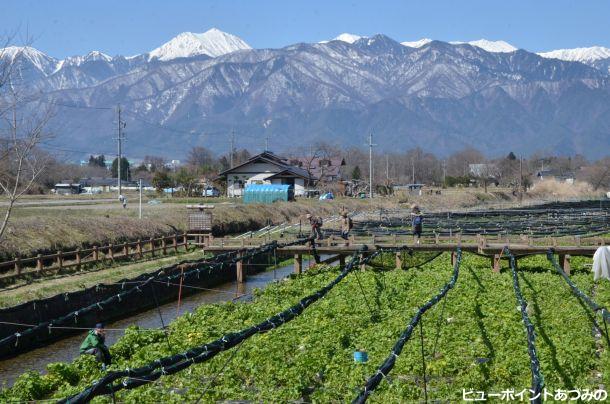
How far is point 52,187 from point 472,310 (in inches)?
4698

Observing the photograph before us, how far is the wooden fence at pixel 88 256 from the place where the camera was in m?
32.9

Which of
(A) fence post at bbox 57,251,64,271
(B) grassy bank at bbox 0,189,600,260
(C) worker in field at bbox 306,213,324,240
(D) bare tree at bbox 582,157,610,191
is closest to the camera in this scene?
(A) fence post at bbox 57,251,64,271

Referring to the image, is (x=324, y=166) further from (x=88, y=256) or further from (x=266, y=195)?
(x=88, y=256)

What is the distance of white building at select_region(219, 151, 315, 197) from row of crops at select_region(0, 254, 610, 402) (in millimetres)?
69307

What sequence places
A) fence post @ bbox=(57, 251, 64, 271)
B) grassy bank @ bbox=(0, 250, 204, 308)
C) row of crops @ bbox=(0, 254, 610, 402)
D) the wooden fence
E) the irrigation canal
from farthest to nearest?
fence post @ bbox=(57, 251, 64, 271) < the wooden fence < grassy bank @ bbox=(0, 250, 204, 308) < the irrigation canal < row of crops @ bbox=(0, 254, 610, 402)

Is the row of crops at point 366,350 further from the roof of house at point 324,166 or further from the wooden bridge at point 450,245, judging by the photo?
the roof of house at point 324,166

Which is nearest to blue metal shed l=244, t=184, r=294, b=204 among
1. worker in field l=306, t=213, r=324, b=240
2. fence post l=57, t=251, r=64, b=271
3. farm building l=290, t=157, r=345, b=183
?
farm building l=290, t=157, r=345, b=183

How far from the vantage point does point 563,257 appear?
35750 mm

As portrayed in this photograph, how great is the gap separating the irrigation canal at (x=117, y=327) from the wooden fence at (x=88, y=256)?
5392 mm

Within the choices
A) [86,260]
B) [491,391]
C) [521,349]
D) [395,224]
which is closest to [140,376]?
[491,391]

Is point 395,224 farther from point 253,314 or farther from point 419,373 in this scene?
point 419,373

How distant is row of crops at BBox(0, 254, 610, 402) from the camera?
50.8 ft

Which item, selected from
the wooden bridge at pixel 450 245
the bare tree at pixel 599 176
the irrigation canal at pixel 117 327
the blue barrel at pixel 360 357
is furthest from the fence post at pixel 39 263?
the bare tree at pixel 599 176

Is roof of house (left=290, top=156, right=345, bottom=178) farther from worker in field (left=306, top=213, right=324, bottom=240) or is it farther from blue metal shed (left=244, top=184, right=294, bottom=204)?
worker in field (left=306, top=213, right=324, bottom=240)
